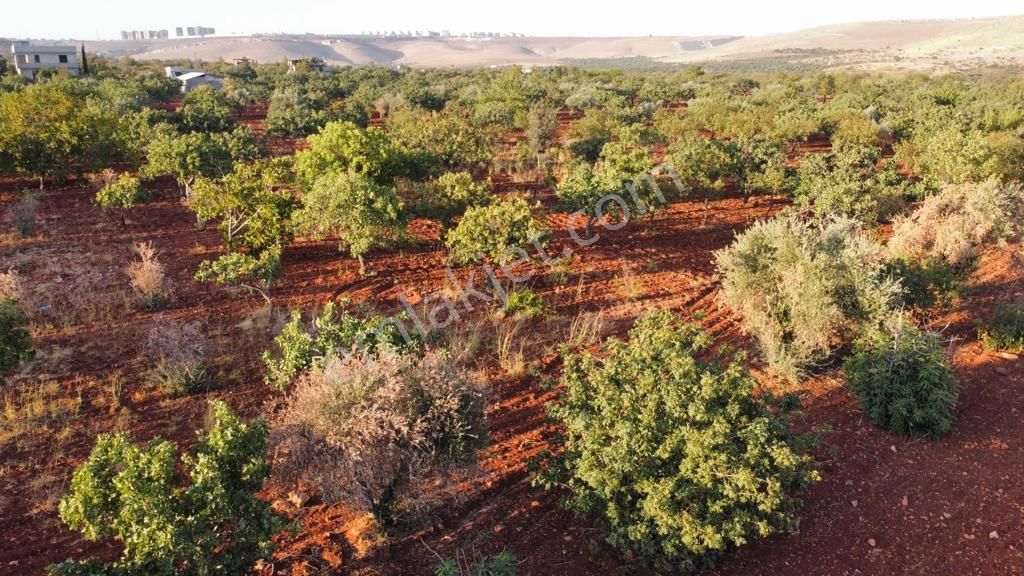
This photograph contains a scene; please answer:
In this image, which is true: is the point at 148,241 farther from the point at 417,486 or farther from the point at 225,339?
the point at 417,486

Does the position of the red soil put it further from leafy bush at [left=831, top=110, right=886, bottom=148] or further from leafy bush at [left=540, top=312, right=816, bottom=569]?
leafy bush at [left=831, top=110, right=886, bottom=148]

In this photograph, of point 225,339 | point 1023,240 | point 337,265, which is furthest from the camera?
point 337,265

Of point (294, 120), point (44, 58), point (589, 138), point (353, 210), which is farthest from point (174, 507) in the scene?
point (44, 58)

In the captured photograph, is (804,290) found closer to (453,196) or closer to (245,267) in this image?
(453,196)

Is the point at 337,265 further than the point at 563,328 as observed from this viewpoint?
Yes

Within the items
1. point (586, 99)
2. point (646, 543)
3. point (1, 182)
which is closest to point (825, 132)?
point (586, 99)

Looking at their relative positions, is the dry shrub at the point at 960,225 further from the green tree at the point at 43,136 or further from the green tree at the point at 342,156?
the green tree at the point at 43,136

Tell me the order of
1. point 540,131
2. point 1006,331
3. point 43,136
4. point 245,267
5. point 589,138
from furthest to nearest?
point 540,131, point 589,138, point 43,136, point 245,267, point 1006,331
